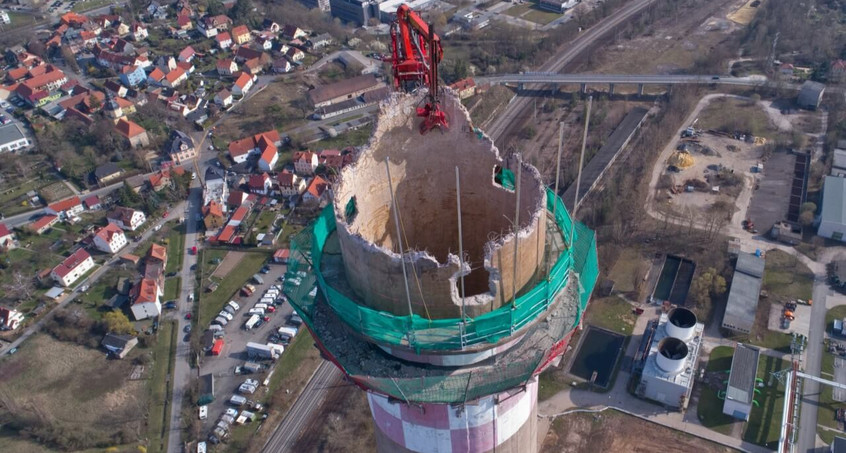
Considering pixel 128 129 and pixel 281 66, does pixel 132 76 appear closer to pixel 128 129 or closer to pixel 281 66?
pixel 128 129

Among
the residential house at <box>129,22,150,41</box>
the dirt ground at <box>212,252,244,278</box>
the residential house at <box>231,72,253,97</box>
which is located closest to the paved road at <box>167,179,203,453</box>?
the dirt ground at <box>212,252,244,278</box>

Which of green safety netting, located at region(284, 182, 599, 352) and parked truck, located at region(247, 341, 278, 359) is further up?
green safety netting, located at region(284, 182, 599, 352)

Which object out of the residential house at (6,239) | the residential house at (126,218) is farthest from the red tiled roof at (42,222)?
the residential house at (126,218)

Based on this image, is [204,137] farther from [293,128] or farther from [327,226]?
[327,226]

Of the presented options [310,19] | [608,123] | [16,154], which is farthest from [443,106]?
[310,19]

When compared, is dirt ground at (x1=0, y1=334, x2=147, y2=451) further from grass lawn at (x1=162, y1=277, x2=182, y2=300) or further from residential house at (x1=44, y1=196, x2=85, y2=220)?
residential house at (x1=44, y1=196, x2=85, y2=220)

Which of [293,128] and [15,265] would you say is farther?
[293,128]

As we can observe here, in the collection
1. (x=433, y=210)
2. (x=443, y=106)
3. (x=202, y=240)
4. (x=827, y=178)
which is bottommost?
(x=202, y=240)
